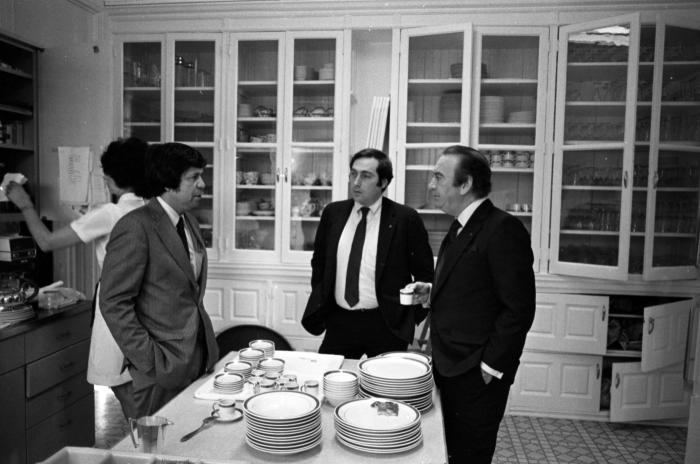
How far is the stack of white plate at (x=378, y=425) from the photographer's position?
4.48 feet

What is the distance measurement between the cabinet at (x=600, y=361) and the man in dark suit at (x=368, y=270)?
4.52ft

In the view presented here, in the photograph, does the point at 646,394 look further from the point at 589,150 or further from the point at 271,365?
the point at 271,365

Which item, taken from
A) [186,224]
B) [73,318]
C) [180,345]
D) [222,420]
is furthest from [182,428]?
[73,318]

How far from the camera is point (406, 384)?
165 centimetres

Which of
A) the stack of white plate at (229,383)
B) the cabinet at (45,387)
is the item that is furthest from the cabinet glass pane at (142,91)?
the stack of white plate at (229,383)

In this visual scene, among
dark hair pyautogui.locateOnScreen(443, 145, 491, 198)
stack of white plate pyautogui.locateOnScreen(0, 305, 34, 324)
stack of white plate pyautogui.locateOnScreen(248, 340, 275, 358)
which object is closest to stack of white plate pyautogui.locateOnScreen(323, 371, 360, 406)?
stack of white plate pyautogui.locateOnScreen(248, 340, 275, 358)

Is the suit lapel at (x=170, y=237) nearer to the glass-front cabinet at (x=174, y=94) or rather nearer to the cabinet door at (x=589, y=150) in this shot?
the glass-front cabinet at (x=174, y=94)

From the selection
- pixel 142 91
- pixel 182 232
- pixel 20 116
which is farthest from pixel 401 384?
pixel 20 116

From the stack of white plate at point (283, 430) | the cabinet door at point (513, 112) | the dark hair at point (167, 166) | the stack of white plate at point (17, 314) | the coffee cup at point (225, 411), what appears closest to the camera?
the stack of white plate at point (283, 430)

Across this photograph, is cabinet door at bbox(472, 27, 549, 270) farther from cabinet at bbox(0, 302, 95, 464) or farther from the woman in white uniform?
cabinet at bbox(0, 302, 95, 464)

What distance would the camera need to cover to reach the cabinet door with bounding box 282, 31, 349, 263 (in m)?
4.04

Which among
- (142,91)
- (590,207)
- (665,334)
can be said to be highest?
(142,91)

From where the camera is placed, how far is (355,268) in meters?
2.75

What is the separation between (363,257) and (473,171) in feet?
3.05
